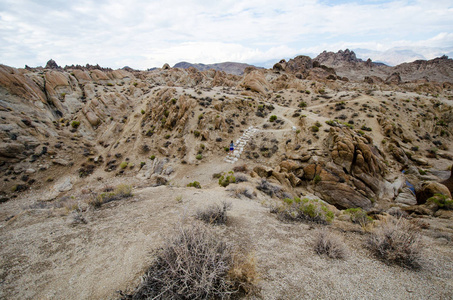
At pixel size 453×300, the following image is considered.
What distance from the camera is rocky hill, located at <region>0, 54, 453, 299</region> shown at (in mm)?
4133

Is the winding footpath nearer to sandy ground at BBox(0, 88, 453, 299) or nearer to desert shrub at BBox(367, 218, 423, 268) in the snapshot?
sandy ground at BBox(0, 88, 453, 299)

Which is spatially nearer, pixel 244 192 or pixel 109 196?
pixel 109 196

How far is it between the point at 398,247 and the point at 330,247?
1568 mm

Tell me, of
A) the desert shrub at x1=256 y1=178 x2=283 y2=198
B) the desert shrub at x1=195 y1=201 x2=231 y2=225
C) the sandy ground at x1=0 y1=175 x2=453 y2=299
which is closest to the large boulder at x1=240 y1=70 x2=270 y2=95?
the desert shrub at x1=256 y1=178 x2=283 y2=198

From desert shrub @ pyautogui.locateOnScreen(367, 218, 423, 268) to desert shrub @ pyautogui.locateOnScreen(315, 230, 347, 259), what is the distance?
0.93m

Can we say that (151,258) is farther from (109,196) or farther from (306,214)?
(109,196)

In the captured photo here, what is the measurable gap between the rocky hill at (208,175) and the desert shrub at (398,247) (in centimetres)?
25

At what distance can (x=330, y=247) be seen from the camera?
4574mm

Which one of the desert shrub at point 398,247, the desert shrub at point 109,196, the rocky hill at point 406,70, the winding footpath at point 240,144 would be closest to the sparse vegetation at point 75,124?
the winding footpath at point 240,144

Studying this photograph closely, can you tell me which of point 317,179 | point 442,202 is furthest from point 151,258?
point 442,202

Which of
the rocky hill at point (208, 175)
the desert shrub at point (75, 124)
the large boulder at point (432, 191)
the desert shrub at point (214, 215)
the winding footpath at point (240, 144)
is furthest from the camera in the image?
the desert shrub at point (75, 124)

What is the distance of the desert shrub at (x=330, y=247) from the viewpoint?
4.49 meters

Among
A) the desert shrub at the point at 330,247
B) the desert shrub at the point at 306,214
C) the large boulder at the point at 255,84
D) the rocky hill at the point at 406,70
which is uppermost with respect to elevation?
the rocky hill at the point at 406,70

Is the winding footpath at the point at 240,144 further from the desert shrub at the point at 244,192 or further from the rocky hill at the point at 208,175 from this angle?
the desert shrub at the point at 244,192
